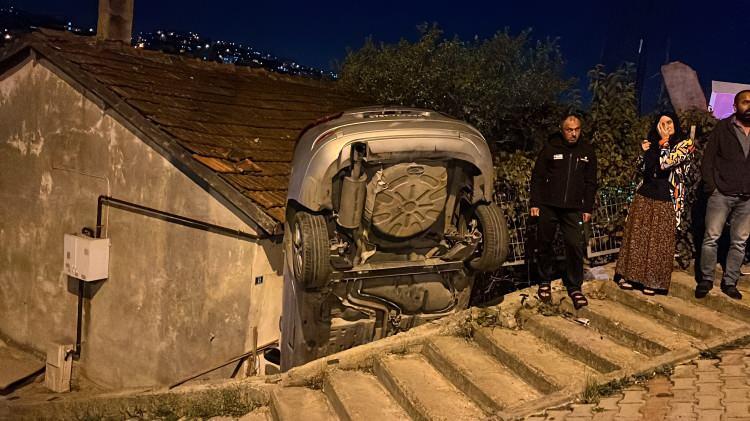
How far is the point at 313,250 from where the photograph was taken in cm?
498

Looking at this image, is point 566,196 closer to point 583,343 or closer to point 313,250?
point 583,343

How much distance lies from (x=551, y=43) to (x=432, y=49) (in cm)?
234

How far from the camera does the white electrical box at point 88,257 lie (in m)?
7.59

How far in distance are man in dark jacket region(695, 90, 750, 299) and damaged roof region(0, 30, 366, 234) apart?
4.25 metres

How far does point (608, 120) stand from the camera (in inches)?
306

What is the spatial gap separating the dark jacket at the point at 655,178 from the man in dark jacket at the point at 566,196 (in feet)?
1.79

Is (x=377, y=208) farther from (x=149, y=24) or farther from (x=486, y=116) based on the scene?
(x=149, y=24)

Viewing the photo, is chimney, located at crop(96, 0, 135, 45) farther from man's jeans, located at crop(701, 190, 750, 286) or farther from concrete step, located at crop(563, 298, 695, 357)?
man's jeans, located at crop(701, 190, 750, 286)

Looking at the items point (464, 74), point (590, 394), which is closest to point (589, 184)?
point (590, 394)

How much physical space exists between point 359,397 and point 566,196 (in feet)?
8.87

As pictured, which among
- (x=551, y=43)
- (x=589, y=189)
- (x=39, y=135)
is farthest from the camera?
(x=551, y=43)

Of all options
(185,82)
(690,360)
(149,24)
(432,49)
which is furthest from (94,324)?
(149,24)

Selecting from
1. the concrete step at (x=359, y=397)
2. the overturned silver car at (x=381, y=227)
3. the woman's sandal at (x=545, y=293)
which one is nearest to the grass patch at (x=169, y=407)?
the overturned silver car at (x=381, y=227)

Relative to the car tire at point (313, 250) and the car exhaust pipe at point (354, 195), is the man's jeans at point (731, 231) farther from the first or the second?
the car tire at point (313, 250)
